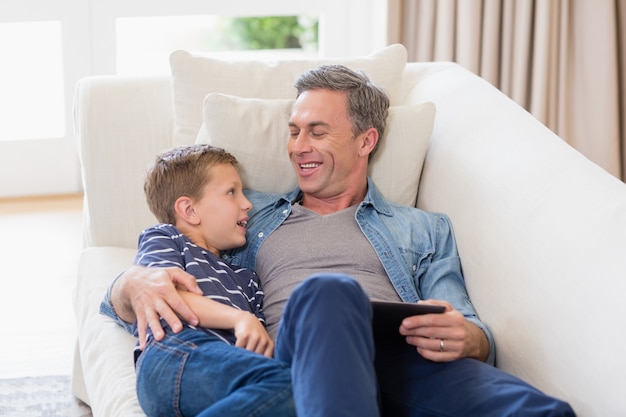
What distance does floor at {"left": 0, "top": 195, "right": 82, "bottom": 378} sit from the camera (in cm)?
291

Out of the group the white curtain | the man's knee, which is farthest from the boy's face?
the white curtain

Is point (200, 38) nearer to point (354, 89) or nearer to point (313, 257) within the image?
point (354, 89)

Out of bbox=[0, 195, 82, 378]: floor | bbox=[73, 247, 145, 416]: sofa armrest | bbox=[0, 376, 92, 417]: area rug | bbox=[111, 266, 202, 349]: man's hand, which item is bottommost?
bbox=[0, 376, 92, 417]: area rug

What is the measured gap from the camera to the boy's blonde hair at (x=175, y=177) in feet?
7.00

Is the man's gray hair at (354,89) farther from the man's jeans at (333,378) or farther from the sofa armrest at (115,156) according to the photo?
the man's jeans at (333,378)

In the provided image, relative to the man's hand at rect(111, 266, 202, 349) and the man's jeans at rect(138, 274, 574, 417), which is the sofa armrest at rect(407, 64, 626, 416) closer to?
the man's jeans at rect(138, 274, 574, 417)

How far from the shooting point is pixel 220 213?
83.8 inches

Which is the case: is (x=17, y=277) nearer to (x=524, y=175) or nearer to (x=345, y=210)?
(x=345, y=210)

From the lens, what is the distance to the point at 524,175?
210 cm

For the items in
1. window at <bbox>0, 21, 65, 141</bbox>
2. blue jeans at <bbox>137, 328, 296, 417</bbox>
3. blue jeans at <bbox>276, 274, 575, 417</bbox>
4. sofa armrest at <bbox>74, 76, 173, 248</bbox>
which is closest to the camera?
blue jeans at <bbox>276, 274, 575, 417</bbox>

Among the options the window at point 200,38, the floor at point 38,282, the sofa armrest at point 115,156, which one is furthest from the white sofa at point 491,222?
the window at point 200,38

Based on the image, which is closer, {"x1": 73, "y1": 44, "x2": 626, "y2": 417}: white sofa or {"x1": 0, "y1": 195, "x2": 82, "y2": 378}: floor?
{"x1": 73, "y1": 44, "x2": 626, "y2": 417}: white sofa

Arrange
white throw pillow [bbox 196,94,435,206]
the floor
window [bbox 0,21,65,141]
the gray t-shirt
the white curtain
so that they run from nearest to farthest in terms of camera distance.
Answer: the gray t-shirt
white throw pillow [bbox 196,94,435,206]
the floor
the white curtain
window [bbox 0,21,65,141]

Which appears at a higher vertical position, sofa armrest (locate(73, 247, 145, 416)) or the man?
the man
